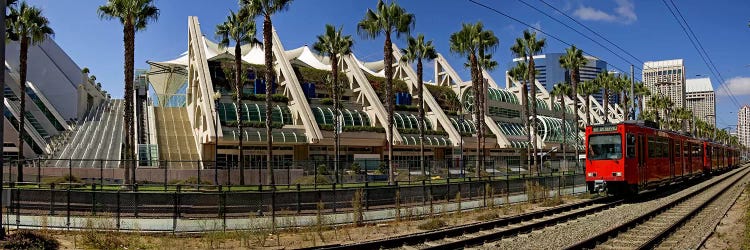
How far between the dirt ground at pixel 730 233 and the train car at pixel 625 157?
13.3 ft

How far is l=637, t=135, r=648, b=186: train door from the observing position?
24.6m

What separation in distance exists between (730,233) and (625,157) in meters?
8.44

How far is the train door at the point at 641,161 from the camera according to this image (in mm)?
24641

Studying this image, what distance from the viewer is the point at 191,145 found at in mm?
60875

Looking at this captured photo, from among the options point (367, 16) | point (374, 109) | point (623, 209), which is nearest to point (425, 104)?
point (374, 109)

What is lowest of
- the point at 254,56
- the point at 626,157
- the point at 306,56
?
the point at 626,157

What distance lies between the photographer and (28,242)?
13000 millimetres

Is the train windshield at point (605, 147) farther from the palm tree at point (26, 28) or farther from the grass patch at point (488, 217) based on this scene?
the palm tree at point (26, 28)

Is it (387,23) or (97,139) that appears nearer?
(387,23)

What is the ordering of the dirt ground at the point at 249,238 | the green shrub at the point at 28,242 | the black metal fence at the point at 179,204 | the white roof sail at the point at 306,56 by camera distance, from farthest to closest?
the white roof sail at the point at 306,56 → the black metal fence at the point at 179,204 → the dirt ground at the point at 249,238 → the green shrub at the point at 28,242

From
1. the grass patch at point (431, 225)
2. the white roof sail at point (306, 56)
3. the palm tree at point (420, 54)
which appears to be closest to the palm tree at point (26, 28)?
the palm tree at point (420, 54)

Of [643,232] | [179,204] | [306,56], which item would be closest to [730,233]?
[643,232]

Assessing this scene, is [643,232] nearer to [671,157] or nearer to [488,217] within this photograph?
[488,217]

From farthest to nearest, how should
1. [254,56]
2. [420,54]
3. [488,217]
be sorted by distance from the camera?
[254,56] < [420,54] < [488,217]
